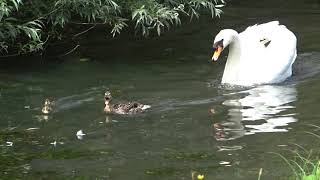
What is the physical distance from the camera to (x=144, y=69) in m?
11.6

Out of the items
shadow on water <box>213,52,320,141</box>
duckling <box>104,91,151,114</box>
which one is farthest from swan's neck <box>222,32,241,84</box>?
duckling <box>104,91,151,114</box>

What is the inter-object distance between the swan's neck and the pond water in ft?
0.87

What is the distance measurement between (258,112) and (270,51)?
2.28 metres

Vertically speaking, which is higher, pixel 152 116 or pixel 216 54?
pixel 216 54

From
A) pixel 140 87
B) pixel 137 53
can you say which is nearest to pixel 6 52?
pixel 137 53

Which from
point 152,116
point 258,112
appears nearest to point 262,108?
point 258,112

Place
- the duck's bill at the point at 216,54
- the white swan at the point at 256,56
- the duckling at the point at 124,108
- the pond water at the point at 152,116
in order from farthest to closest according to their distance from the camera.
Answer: the white swan at the point at 256,56, the duck's bill at the point at 216,54, the duckling at the point at 124,108, the pond water at the point at 152,116

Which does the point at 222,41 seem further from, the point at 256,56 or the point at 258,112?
the point at 258,112

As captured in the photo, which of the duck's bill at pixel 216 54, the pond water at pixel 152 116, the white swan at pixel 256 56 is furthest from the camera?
the white swan at pixel 256 56

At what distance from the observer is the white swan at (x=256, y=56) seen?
425 inches

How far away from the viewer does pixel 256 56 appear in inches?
440

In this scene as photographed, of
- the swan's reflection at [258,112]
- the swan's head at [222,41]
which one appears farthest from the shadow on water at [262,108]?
the swan's head at [222,41]

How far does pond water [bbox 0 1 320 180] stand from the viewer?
7105 millimetres

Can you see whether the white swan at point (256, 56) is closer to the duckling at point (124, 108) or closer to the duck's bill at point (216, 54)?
the duck's bill at point (216, 54)
